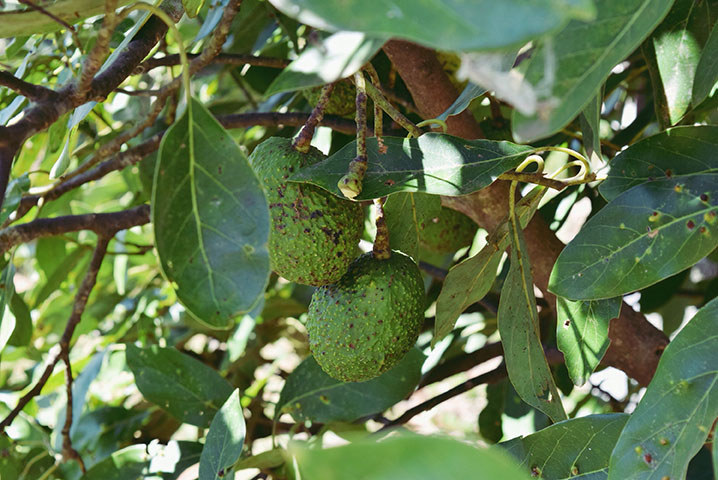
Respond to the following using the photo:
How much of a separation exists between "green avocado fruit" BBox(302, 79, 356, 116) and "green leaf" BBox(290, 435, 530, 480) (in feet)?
2.53

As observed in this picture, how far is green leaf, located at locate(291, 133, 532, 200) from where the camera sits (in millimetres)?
694

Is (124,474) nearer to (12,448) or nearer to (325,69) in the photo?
(12,448)

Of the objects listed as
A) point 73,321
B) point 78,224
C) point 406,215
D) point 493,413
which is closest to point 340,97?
point 406,215

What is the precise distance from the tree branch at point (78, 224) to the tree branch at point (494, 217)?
1.55ft

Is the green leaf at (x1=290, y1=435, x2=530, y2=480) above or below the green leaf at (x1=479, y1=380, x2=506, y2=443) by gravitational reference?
above

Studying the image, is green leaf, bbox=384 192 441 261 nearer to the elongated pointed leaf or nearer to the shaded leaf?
the shaded leaf

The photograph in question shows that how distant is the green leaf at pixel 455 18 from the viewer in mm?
330

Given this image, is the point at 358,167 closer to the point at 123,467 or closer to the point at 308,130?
the point at 308,130

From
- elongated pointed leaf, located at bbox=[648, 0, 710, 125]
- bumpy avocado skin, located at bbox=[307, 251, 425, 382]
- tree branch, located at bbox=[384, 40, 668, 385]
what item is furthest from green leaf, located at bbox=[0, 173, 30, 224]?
elongated pointed leaf, located at bbox=[648, 0, 710, 125]

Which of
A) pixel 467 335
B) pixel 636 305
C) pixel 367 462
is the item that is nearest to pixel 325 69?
pixel 367 462

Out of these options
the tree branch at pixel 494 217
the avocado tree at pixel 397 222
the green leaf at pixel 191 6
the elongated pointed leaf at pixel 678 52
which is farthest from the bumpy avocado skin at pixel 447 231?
the green leaf at pixel 191 6

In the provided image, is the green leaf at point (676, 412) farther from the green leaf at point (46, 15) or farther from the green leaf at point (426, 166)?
the green leaf at point (46, 15)

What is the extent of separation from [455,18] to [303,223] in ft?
1.39

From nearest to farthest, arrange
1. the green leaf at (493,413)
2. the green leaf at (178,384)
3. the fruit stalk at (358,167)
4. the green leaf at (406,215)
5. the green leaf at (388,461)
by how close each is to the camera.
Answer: the green leaf at (388,461), the fruit stalk at (358,167), the green leaf at (406,215), the green leaf at (178,384), the green leaf at (493,413)
